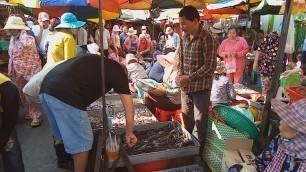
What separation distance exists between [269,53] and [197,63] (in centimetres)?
242

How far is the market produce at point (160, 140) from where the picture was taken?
3.11m

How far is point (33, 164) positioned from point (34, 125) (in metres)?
1.39

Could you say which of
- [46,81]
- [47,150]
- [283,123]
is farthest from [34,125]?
[283,123]

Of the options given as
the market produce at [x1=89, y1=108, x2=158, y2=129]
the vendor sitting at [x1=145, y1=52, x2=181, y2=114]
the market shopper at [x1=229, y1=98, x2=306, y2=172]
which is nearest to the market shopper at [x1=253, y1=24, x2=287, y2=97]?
the vendor sitting at [x1=145, y1=52, x2=181, y2=114]

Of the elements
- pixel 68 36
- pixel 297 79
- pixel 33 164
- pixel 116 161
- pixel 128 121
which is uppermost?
pixel 68 36

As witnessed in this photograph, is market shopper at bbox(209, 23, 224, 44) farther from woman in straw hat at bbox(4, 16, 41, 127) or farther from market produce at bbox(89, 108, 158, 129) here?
woman in straw hat at bbox(4, 16, 41, 127)

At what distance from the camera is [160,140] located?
3.29 meters

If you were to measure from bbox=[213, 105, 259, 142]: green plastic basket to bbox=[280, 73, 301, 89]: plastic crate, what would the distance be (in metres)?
0.77

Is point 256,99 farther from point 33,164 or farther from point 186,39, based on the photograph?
point 33,164

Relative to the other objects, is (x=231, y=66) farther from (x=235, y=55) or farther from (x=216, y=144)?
(x=216, y=144)

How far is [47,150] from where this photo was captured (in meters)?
4.05

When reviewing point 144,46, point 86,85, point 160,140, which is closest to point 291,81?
point 160,140

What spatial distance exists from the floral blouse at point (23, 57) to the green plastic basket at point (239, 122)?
11.5ft

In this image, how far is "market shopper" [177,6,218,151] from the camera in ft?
10.3
